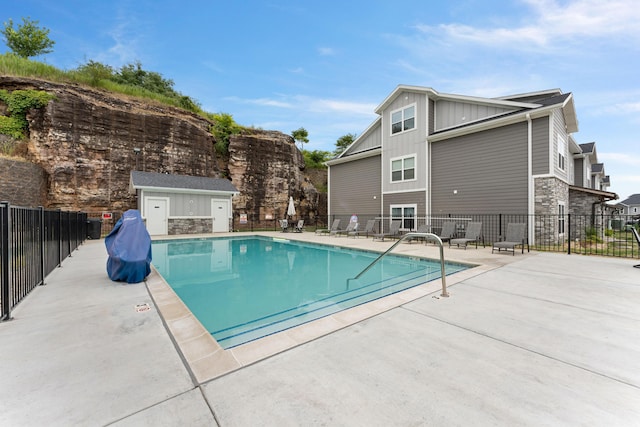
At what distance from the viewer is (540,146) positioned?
962 centimetres

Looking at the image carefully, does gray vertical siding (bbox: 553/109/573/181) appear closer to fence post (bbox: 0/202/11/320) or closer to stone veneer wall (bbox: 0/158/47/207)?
fence post (bbox: 0/202/11/320)

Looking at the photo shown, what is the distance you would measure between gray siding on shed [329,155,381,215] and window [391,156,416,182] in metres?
1.28

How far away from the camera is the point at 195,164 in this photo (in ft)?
62.3

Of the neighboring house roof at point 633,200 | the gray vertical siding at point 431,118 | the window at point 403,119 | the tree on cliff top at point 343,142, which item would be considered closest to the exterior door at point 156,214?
the window at point 403,119

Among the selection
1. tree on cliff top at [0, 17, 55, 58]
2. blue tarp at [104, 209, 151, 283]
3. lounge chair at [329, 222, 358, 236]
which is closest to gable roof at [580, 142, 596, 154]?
lounge chair at [329, 222, 358, 236]

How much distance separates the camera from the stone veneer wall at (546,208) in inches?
369

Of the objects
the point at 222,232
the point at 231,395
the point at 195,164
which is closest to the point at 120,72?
the point at 195,164

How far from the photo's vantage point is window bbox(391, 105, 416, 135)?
44.2 feet

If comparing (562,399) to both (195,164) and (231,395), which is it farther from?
(195,164)

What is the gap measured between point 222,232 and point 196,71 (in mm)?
12953

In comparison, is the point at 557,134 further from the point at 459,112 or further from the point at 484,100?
the point at 459,112

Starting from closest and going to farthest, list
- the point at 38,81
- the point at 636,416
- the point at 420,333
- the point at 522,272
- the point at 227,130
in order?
the point at 636,416 → the point at 420,333 → the point at 522,272 → the point at 38,81 → the point at 227,130

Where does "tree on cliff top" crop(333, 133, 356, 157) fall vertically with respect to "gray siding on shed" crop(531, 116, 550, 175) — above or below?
above

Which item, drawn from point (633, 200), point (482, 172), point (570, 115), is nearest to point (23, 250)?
point (482, 172)
